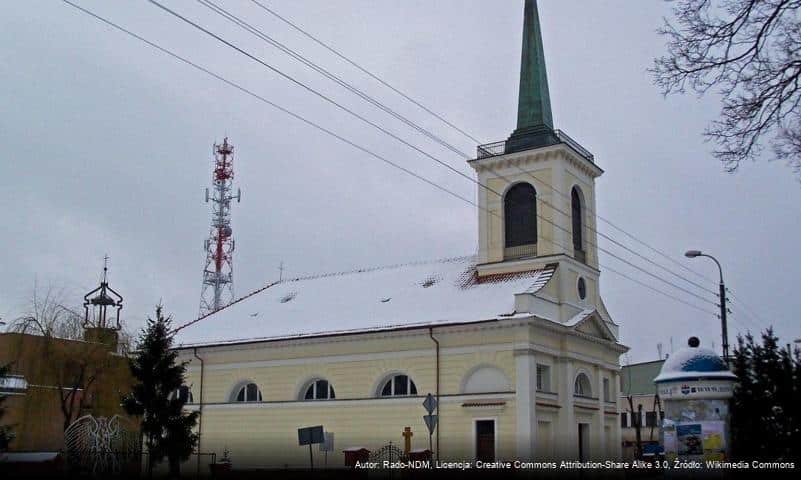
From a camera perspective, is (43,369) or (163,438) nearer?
(163,438)

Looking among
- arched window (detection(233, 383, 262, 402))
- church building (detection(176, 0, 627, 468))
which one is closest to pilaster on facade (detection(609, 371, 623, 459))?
church building (detection(176, 0, 627, 468))

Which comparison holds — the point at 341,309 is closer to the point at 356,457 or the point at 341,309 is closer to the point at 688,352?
the point at 356,457

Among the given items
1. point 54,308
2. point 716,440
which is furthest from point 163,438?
point 716,440

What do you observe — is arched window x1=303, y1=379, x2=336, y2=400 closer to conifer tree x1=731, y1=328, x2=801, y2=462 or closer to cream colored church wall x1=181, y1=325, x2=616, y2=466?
cream colored church wall x1=181, y1=325, x2=616, y2=466

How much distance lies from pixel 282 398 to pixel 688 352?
25126 millimetres

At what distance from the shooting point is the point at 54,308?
143ft

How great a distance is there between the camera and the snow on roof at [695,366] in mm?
18156

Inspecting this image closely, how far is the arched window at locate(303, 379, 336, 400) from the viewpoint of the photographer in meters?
39.8

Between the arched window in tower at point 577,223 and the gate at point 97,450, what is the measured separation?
2170 centimetres

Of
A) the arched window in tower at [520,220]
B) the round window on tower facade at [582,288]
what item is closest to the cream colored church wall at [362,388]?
the round window on tower facade at [582,288]

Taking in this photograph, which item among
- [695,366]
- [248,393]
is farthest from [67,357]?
[695,366]

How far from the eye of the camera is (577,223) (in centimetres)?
4244

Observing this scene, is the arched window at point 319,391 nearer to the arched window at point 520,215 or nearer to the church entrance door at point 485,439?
the church entrance door at point 485,439

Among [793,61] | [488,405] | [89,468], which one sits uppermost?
[793,61]
